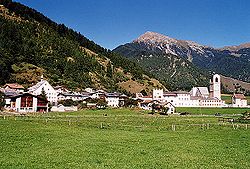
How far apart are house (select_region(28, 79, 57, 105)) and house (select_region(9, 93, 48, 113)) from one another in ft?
92.6

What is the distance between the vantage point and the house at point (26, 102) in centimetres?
8975

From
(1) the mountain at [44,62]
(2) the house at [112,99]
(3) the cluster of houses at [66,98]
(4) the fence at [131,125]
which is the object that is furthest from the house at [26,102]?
(2) the house at [112,99]

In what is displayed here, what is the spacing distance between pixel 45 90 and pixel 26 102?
3356 centimetres

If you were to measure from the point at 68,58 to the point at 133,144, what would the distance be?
162523mm

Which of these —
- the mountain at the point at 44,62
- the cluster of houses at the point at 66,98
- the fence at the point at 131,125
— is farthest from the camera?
the mountain at the point at 44,62

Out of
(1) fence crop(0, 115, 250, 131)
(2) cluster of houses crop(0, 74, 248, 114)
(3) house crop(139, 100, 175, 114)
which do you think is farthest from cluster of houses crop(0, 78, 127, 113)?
(1) fence crop(0, 115, 250, 131)

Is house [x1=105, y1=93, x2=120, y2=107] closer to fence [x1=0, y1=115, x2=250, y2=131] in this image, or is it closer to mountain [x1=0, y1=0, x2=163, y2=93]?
mountain [x1=0, y1=0, x2=163, y2=93]

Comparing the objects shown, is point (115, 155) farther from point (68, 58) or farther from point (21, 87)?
point (68, 58)

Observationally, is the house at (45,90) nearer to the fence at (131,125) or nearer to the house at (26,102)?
the house at (26,102)

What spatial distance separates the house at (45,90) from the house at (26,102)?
28.2 meters

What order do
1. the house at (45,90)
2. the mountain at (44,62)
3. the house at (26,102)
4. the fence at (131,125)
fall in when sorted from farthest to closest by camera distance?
the mountain at (44,62)
the house at (45,90)
the house at (26,102)
the fence at (131,125)

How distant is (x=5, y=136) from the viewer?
3042cm

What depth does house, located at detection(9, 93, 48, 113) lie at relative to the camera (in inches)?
3533

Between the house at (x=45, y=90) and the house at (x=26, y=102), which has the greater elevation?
the house at (x=45, y=90)
